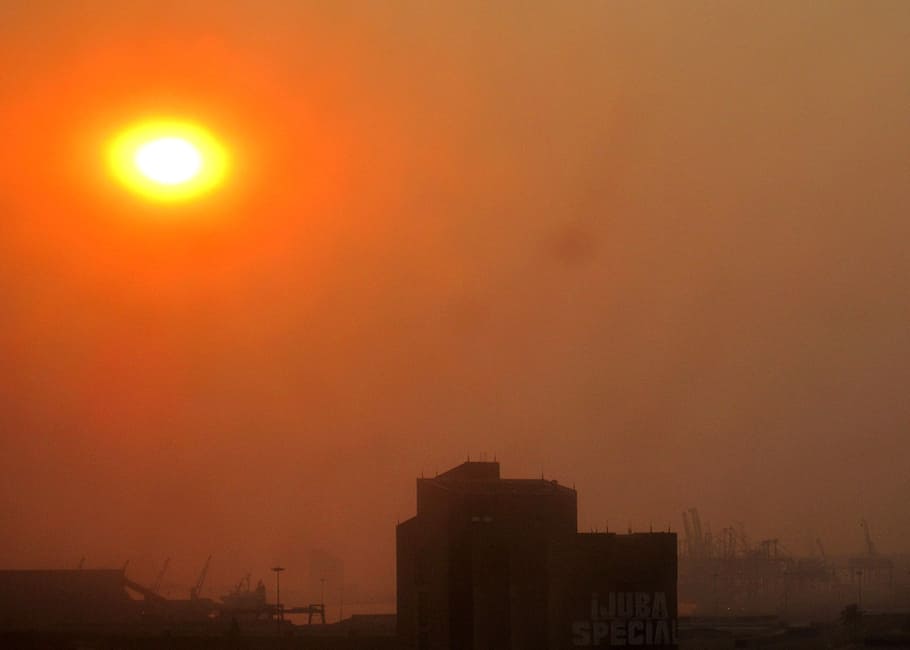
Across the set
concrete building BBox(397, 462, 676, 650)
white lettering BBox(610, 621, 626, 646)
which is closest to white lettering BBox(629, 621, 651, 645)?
concrete building BBox(397, 462, 676, 650)

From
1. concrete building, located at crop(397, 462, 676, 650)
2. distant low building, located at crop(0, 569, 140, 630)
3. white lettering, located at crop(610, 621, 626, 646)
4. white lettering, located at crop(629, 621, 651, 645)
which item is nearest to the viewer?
concrete building, located at crop(397, 462, 676, 650)

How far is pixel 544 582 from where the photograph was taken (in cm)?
7462

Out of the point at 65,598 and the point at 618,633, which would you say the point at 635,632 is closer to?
the point at 618,633

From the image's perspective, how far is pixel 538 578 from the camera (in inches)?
2940

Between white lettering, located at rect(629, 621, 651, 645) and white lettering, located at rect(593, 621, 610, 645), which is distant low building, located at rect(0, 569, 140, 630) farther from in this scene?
white lettering, located at rect(629, 621, 651, 645)

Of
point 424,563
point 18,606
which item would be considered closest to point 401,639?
point 424,563

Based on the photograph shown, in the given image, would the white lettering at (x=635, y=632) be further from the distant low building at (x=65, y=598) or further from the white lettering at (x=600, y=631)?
the distant low building at (x=65, y=598)

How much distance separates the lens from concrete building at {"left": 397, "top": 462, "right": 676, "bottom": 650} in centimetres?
7406

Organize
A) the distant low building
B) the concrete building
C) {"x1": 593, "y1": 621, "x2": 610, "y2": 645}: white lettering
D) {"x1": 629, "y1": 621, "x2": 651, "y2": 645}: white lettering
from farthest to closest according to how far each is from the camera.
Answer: the distant low building
{"x1": 629, "y1": 621, "x2": 651, "y2": 645}: white lettering
{"x1": 593, "y1": 621, "x2": 610, "y2": 645}: white lettering
the concrete building

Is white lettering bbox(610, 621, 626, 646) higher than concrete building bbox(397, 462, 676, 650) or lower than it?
lower

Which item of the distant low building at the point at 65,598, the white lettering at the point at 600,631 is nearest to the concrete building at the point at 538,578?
the white lettering at the point at 600,631

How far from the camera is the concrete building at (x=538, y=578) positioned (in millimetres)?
74062

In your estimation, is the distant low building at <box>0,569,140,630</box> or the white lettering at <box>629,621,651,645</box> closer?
the white lettering at <box>629,621,651,645</box>

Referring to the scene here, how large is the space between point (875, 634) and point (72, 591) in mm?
71757
